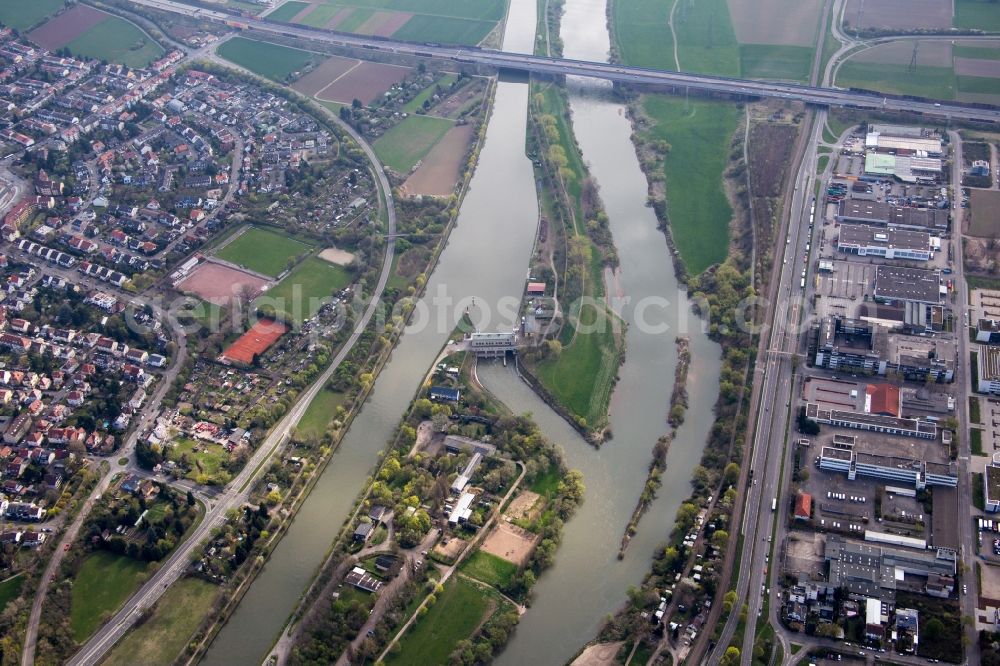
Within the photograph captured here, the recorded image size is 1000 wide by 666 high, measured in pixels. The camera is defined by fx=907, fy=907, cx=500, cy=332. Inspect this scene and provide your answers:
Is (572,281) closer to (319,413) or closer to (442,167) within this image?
(319,413)

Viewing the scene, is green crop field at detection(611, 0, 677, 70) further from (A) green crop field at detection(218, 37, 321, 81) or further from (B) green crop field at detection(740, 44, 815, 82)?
(A) green crop field at detection(218, 37, 321, 81)

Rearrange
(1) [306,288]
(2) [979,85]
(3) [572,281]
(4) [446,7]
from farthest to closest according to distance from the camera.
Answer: (4) [446,7] < (2) [979,85] < (1) [306,288] < (3) [572,281]

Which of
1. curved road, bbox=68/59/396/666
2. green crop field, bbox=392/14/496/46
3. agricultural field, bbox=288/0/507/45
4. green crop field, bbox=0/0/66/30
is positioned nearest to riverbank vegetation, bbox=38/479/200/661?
curved road, bbox=68/59/396/666

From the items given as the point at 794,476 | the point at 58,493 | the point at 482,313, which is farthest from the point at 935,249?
the point at 58,493

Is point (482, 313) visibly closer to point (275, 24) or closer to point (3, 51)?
point (275, 24)

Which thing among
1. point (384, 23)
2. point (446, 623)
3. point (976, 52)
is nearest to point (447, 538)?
point (446, 623)

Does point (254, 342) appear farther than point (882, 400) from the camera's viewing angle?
Yes
